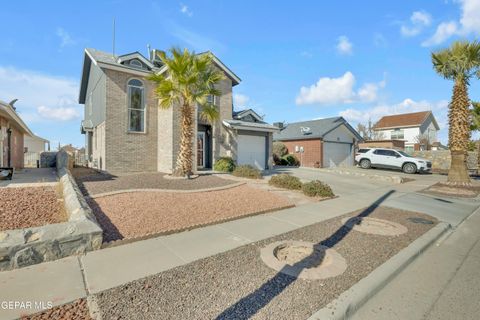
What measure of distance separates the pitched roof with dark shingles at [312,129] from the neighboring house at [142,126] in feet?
25.4

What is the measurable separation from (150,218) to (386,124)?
48126mm

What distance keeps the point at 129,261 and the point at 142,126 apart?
11.5 metres

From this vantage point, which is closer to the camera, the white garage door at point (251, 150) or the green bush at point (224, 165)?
the green bush at point (224, 165)

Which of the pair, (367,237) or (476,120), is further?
(476,120)

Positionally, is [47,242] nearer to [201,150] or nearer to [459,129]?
[201,150]

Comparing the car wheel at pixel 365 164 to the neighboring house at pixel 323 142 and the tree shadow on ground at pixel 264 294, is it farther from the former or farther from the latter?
the tree shadow on ground at pixel 264 294

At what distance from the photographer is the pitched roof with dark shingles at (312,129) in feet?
75.4

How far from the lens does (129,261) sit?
386 cm

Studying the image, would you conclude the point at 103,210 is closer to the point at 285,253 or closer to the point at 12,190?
the point at 12,190

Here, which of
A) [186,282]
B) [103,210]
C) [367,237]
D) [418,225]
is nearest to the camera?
[186,282]

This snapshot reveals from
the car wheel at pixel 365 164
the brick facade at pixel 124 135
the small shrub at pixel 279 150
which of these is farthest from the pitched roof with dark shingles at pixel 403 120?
the brick facade at pixel 124 135

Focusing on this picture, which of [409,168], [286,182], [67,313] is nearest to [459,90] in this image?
[409,168]

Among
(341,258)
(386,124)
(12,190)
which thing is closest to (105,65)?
(12,190)

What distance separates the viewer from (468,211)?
27.7 feet
